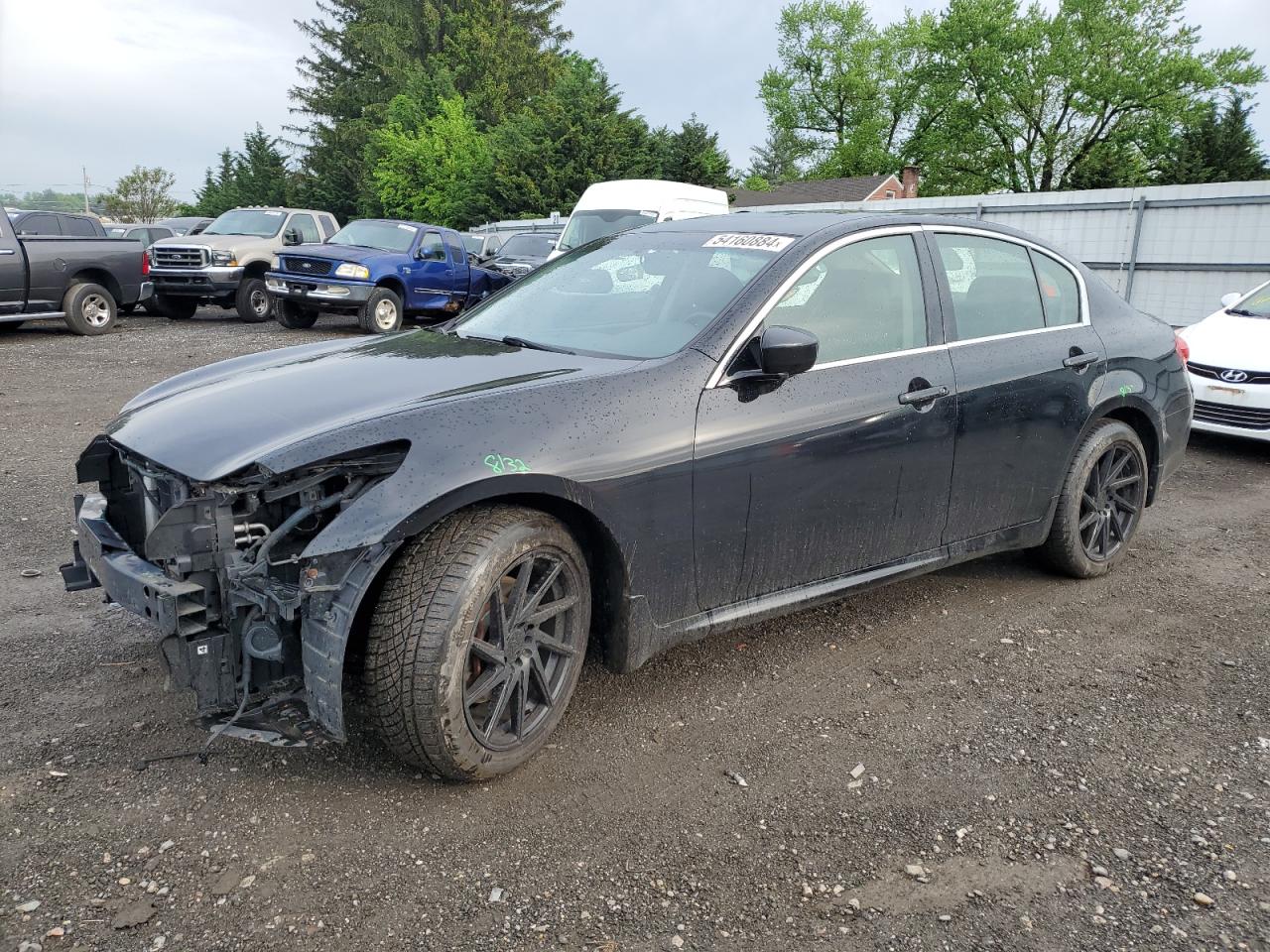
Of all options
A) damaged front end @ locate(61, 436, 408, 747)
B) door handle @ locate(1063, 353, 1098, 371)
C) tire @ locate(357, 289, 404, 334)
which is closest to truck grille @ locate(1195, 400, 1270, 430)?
door handle @ locate(1063, 353, 1098, 371)

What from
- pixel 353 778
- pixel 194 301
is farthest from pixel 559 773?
pixel 194 301

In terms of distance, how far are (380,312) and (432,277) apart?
1143 mm

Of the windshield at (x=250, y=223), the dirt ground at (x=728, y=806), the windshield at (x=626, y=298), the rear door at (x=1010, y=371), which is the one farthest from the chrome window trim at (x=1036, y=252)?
the windshield at (x=250, y=223)

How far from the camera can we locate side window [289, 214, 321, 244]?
701 inches

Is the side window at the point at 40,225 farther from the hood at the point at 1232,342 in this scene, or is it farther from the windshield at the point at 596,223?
the hood at the point at 1232,342

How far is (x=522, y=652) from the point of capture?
3049 mm

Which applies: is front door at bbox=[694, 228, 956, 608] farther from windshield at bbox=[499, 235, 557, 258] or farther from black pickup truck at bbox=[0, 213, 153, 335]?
windshield at bbox=[499, 235, 557, 258]

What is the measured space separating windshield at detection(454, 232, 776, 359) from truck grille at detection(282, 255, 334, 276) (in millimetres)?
11471

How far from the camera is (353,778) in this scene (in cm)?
306

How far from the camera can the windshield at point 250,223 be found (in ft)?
57.5

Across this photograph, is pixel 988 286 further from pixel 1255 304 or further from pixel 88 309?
pixel 88 309

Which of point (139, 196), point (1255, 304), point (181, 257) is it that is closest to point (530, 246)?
point (181, 257)

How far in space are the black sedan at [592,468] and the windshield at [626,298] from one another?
0.02 m

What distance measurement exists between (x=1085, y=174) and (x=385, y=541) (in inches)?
2068
